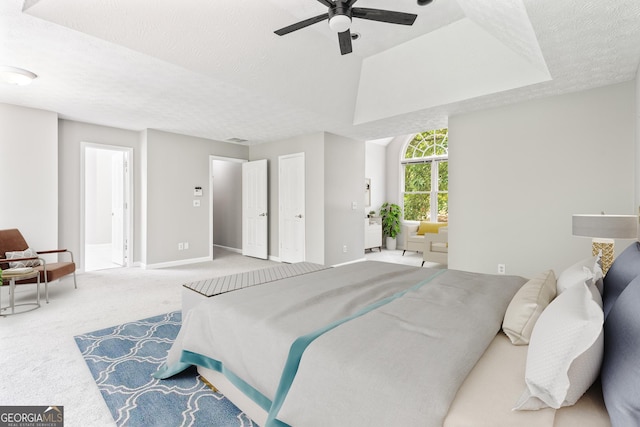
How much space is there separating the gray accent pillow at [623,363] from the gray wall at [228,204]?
702cm

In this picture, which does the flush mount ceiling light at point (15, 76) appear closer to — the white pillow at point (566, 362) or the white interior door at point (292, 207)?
the white interior door at point (292, 207)

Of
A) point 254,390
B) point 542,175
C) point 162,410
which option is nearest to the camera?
point 254,390

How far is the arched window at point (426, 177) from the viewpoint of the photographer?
7.57 m

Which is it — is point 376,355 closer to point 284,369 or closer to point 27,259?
point 284,369

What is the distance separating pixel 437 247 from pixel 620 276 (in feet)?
13.7

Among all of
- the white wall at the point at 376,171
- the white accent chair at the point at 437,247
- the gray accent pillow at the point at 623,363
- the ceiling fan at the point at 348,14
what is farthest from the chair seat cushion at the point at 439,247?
the gray accent pillow at the point at 623,363

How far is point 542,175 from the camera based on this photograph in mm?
3730

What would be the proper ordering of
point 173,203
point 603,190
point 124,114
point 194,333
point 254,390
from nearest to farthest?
point 254,390 → point 194,333 → point 603,190 → point 124,114 → point 173,203

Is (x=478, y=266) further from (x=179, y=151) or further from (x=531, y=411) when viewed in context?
(x=179, y=151)

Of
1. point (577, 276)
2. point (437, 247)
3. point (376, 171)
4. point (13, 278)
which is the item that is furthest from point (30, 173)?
point (376, 171)

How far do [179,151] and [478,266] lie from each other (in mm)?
5442

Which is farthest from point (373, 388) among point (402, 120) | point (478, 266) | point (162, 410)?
point (402, 120)

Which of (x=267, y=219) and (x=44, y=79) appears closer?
(x=44, y=79)

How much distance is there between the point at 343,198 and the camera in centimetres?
604
